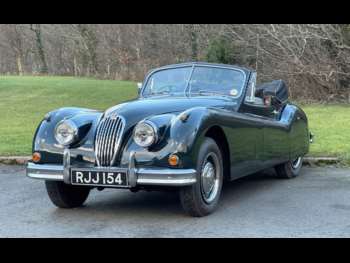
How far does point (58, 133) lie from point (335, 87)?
646 inches

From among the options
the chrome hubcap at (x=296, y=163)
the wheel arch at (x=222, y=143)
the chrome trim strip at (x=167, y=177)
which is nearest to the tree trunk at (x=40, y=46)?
the chrome hubcap at (x=296, y=163)

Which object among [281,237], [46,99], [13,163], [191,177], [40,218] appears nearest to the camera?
[281,237]

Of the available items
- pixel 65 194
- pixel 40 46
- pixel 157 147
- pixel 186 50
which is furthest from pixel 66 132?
pixel 40 46

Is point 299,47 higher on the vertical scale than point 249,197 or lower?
higher

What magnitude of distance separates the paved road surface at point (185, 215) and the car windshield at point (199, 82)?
1.39 meters

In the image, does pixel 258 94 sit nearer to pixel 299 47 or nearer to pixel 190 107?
pixel 190 107

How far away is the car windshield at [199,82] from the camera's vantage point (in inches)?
296

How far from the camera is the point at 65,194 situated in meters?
6.43

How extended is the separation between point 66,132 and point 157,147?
109 centimetres

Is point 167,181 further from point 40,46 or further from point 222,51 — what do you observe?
point 40,46

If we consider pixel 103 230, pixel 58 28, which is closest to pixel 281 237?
pixel 103 230

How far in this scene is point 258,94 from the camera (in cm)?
852

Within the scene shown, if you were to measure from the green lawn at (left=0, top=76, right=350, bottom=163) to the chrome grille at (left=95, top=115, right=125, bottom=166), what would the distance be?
15.2ft

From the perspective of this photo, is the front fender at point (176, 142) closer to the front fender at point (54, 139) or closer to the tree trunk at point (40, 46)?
the front fender at point (54, 139)
